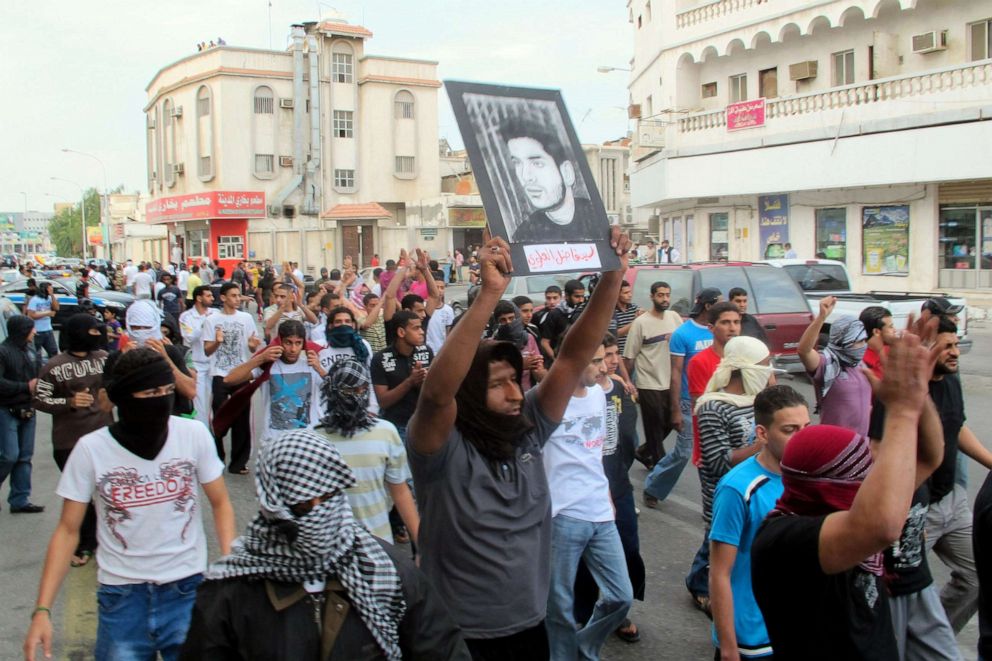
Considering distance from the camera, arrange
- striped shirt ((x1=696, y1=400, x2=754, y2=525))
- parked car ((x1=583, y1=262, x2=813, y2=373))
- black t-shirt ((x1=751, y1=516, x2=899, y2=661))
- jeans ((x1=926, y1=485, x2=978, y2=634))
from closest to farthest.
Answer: black t-shirt ((x1=751, y1=516, x2=899, y2=661)), jeans ((x1=926, y1=485, x2=978, y2=634)), striped shirt ((x1=696, y1=400, x2=754, y2=525)), parked car ((x1=583, y1=262, x2=813, y2=373))

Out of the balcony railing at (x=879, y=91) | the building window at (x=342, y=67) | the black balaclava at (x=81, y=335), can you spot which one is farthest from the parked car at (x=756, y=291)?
A: the building window at (x=342, y=67)

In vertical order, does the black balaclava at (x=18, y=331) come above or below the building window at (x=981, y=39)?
below

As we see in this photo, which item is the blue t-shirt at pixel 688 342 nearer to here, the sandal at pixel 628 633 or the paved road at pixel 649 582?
the paved road at pixel 649 582

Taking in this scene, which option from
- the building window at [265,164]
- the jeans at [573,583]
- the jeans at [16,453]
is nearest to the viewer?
the jeans at [573,583]

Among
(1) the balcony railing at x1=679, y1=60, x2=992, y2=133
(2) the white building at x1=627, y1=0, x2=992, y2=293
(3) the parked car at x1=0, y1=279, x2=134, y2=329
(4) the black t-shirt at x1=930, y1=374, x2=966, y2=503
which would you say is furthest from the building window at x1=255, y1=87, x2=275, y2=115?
(4) the black t-shirt at x1=930, y1=374, x2=966, y2=503

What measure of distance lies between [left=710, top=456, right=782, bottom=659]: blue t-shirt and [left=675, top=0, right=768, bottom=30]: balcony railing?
27705mm

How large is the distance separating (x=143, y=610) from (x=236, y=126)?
52.3 meters

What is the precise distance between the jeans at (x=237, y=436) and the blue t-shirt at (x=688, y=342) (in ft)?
13.4

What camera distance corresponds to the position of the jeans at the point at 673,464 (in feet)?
24.1

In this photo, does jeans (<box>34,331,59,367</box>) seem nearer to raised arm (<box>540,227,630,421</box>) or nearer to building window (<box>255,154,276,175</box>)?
raised arm (<box>540,227,630,421</box>)

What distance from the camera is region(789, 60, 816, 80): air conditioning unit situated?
2808cm

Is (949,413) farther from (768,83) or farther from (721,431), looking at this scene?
(768,83)

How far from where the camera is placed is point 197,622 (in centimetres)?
230

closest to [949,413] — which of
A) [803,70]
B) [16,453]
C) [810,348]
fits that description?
[810,348]
